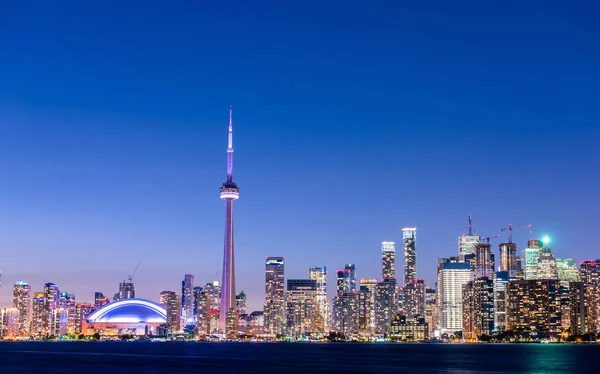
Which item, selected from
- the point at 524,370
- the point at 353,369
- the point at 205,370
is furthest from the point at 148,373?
the point at 524,370

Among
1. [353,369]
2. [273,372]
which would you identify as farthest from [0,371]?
[353,369]

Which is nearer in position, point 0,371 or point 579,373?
point 0,371

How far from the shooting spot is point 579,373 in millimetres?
138125

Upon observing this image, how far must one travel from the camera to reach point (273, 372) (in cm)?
13238

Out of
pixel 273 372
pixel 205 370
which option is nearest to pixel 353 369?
pixel 273 372

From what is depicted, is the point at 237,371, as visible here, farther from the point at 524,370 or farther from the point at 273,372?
the point at 524,370

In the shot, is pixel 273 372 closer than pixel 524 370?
Yes

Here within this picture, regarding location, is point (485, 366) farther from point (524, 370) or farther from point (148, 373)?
point (148, 373)

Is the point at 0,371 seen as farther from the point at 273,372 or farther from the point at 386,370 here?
the point at 386,370

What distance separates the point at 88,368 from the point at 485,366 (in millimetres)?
73248

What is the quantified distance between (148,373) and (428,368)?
50.6m

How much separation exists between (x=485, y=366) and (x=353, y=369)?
3096 cm

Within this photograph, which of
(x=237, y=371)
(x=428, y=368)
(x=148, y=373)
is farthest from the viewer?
(x=428, y=368)

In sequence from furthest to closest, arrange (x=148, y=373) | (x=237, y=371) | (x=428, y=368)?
1. (x=428, y=368)
2. (x=237, y=371)
3. (x=148, y=373)
